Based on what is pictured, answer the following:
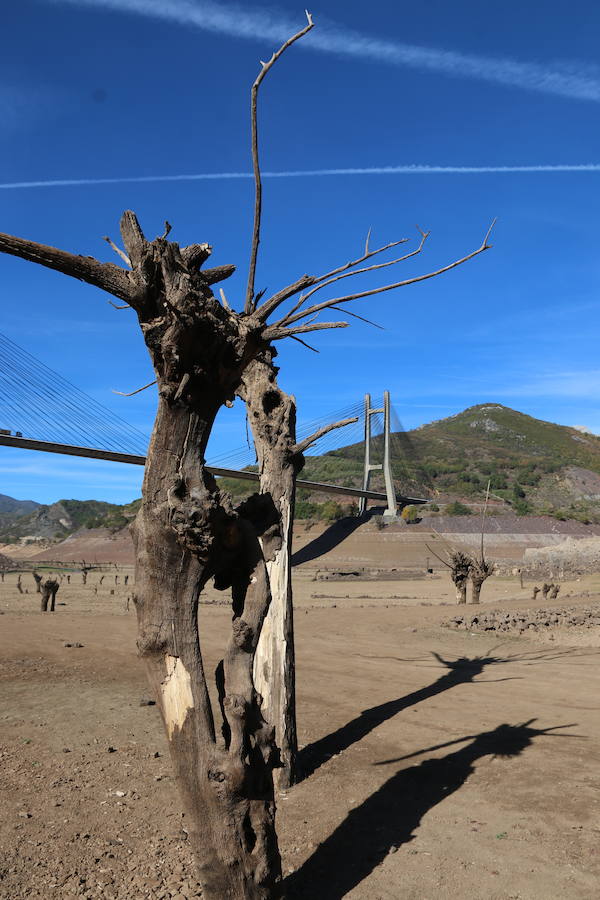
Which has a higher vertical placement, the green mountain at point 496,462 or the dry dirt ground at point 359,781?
the green mountain at point 496,462

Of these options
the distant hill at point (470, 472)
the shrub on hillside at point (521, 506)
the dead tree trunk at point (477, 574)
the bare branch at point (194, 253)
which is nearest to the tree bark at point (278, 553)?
the bare branch at point (194, 253)

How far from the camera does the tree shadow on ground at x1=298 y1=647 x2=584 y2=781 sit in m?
6.52

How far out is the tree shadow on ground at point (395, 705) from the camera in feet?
21.4

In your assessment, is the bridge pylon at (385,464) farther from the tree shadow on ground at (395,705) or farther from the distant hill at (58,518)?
the distant hill at (58,518)

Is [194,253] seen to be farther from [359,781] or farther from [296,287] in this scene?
[359,781]

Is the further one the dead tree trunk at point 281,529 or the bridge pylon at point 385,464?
the bridge pylon at point 385,464

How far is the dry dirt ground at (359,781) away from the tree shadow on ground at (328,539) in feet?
106

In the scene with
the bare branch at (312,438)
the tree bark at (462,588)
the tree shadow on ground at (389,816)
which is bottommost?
the tree shadow on ground at (389,816)

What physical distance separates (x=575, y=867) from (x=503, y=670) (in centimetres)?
709

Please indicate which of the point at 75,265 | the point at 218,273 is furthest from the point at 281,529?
the point at 75,265

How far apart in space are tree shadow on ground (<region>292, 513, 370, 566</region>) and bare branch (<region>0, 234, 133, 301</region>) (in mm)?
39755

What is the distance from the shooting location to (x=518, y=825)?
4793 millimetres

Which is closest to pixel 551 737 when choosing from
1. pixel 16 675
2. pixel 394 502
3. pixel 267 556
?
pixel 267 556

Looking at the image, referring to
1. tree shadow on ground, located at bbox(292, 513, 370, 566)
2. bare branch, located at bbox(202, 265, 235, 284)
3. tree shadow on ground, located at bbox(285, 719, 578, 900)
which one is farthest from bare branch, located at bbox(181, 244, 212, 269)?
tree shadow on ground, located at bbox(292, 513, 370, 566)
